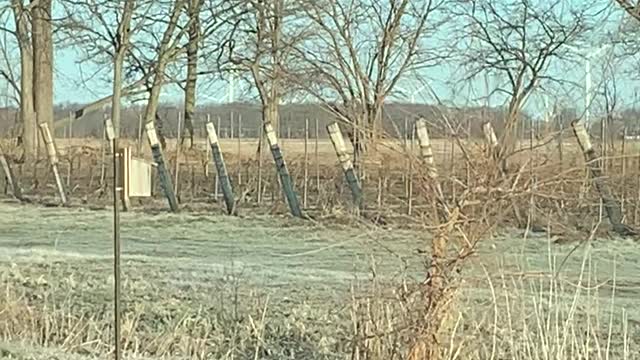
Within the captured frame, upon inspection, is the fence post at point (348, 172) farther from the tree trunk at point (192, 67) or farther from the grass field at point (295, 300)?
the tree trunk at point (192, 67)

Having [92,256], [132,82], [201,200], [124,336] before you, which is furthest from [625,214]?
[132,82]

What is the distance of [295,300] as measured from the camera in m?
10.6

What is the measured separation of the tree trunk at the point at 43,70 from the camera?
31.8 meters

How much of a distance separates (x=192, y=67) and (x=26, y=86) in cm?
500

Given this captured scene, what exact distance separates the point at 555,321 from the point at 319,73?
2468cm

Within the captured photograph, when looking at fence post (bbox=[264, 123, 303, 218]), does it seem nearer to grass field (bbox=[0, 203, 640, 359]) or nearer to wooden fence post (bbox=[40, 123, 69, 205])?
grass field (bbox=[0, 203, 640, 359])

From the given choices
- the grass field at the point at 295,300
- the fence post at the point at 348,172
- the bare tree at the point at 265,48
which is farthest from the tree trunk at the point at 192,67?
the grass field at the point at 295,300

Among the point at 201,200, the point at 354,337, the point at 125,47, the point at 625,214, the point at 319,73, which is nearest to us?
the point at 354,337

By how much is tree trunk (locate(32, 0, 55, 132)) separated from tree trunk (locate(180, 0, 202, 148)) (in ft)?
11.5

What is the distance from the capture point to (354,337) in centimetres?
753

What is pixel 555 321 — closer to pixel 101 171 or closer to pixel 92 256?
pixel 92 256

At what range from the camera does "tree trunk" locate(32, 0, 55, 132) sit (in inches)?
1254

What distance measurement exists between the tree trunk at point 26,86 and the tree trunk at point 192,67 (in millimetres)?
3991

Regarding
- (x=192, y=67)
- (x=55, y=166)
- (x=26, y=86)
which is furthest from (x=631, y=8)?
(x=26, y=86)
